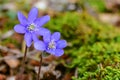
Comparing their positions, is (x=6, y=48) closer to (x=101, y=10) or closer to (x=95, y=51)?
(x=95, y=51)

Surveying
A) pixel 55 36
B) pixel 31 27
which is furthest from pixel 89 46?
pixel 31 27

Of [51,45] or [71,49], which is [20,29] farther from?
[71,49]

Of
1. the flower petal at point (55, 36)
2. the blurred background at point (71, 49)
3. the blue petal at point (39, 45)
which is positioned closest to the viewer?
the blue petal at point (39, 45)

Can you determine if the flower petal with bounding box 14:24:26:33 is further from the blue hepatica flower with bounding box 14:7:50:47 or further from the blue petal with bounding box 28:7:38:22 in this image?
the blue petal with bounding box 28:7:38:22

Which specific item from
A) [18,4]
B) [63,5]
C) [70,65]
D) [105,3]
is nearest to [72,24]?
[70,65]

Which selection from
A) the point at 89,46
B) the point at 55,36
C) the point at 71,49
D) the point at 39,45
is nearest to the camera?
the point at 39,45

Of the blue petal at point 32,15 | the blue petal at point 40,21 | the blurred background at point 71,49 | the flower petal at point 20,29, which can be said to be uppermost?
the blue petal at point 32,15

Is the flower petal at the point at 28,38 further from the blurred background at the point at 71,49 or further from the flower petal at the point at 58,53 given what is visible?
the blurred background at the point at 71,49

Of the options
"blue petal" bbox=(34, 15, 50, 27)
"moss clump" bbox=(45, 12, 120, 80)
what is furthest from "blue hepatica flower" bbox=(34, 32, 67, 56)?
"moss clump" bbox=(45, 12, 120, 80)

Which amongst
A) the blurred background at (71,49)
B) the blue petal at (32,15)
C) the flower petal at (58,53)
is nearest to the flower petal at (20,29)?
the blue petal at (32,15)
